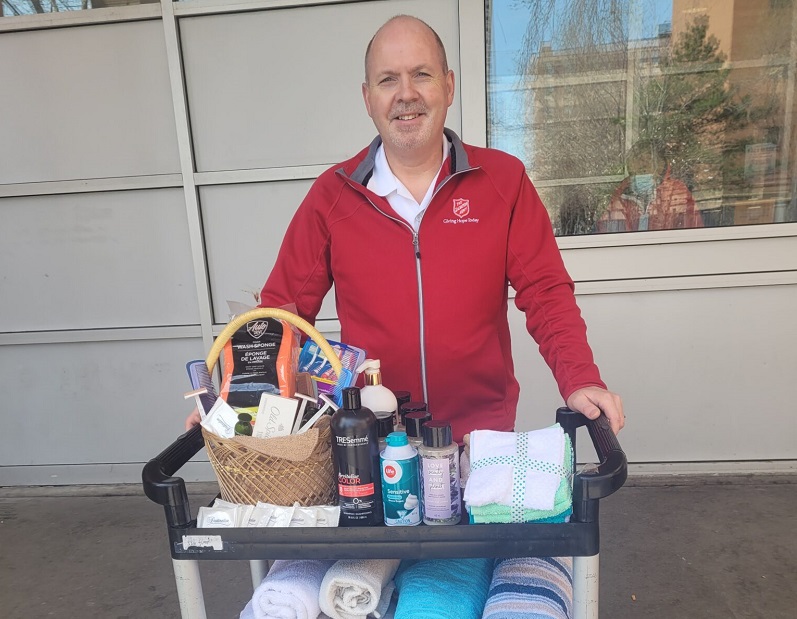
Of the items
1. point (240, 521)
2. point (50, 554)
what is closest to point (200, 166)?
point (50, 554)

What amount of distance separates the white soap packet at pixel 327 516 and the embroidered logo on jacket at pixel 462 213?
890 mm

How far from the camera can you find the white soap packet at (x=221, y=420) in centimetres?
108

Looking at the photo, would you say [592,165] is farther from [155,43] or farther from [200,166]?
[155,43]

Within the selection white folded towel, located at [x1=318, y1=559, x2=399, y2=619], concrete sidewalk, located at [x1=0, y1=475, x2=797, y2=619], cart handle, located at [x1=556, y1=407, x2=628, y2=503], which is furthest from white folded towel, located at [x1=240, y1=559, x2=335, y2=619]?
concrete sidewalk, located at [x1=0, y1=475, x2=797, y2=619]

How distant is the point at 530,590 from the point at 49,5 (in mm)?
3822

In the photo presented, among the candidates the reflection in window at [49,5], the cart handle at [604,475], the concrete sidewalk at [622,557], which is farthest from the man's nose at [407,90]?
the reflection in window at [49,5]

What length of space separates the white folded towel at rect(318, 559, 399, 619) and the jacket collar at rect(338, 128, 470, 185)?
3.41ft

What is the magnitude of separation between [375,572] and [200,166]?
2.74 m

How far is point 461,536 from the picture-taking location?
101 centimetres

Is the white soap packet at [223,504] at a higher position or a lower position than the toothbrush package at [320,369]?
lower

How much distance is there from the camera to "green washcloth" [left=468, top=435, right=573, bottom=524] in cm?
98

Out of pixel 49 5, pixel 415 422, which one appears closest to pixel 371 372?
pixel 415 422

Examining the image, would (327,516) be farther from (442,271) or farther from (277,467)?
(442,271)

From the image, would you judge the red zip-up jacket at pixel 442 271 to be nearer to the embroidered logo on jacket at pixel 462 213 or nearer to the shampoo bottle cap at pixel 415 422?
the embroidered logo on jacket at pixel 462 213
